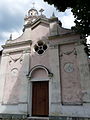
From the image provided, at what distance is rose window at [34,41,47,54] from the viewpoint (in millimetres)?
11120

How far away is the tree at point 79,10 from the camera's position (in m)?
6.59

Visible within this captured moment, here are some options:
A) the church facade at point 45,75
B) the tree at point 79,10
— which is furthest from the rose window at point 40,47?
the tree at point 79,10

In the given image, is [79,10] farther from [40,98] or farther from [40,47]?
[40,98]

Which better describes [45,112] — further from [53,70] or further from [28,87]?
[53,70]

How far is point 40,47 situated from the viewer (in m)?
11.2

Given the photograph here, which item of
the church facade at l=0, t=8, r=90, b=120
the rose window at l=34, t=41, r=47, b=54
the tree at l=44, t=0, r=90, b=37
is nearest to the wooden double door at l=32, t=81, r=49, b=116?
the church facade at l=0, t=8, r=90, b=120

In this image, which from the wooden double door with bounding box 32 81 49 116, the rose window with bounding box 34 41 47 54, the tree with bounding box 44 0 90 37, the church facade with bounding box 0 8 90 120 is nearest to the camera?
the tree with bounding box 44 0 90 37

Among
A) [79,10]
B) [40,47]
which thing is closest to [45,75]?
[40,47]

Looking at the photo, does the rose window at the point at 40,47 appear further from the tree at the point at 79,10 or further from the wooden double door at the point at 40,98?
the tree at the point at 79,10

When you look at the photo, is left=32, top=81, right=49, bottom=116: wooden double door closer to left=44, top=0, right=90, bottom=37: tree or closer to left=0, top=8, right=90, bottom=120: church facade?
left=0, top=8, right=90, bottom=120: church facade

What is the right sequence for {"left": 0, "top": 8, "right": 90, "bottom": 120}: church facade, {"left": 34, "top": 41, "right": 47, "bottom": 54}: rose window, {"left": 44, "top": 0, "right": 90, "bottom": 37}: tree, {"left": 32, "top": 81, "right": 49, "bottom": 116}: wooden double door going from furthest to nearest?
{"left": 34, "top": 41, "right": 47, "bottom": 54}: rose window
{"left": 32, "top": 81, "right": 49, "bottom": 116}: wooden double door
{"left": 0, "top": 8, "right": 90, "bottom": 120}: church facade
{"left": 44, "top": 0, "right": 90, "bottom": 37}: tree

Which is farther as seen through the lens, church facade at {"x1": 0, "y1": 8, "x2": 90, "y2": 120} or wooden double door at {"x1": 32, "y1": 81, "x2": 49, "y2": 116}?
wooden double door at {"x1": 32, "y1": 81, "x2": 49, "y2": 116}

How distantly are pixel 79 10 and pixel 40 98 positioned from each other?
6.36 metres

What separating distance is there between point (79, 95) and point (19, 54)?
5.76 m
